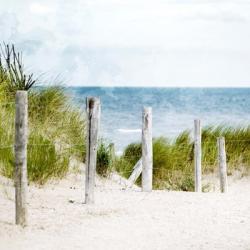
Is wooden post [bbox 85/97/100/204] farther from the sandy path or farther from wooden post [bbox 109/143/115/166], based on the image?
wooden post [bbox 109/143/115/166]

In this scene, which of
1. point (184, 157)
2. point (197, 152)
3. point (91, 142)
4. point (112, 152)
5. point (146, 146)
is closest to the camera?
point (91, 142)

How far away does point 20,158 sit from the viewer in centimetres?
873

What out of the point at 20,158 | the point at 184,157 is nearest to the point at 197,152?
the point at 184,157

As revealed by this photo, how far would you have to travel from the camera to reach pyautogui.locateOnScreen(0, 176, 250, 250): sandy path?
8.13m

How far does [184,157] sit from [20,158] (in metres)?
7.15

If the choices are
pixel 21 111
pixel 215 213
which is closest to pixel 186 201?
pixel 215 213

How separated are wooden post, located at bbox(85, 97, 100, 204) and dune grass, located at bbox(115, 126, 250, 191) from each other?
3.51 metres

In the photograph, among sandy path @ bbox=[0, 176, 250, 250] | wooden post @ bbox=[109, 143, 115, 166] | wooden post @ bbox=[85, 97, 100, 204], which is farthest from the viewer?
wooden post @ bbox=[109, 143, 115, 166]

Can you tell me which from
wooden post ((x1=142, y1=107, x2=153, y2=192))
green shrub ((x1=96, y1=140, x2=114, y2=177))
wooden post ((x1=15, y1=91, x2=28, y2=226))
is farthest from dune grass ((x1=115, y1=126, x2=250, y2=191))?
wooden post ((x1=15, y1=91, x2=28, y2=226))

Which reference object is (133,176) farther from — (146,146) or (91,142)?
(91,142)

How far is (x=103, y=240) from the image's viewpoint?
26.9ft

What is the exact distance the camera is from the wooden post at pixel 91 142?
10.2m

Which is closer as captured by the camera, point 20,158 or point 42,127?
point 20,158

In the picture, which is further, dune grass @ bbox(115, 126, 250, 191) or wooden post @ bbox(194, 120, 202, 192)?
dune grass @ bbox(115, 126, 250, 191)
